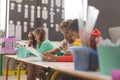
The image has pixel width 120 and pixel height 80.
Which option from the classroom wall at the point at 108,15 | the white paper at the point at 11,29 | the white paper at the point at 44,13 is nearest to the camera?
the classroom wall at the point at 108,15

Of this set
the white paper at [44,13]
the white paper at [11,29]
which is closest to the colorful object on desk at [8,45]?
the white paper at [11,29]

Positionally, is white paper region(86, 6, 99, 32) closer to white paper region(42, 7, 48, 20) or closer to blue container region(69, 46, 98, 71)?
blue container region(69, 46, 98, 71)

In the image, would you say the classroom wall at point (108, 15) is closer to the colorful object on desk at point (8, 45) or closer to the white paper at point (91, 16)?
the white paper at point (91, 16)

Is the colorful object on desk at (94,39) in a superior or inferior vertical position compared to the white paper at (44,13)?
inferior

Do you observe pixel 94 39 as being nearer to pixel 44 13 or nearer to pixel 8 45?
pixel 8 45

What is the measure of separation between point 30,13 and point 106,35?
458 cm

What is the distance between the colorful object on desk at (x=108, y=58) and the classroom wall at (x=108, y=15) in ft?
3.26

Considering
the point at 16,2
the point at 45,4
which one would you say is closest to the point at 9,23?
the point at 16,2

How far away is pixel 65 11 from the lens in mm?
6762

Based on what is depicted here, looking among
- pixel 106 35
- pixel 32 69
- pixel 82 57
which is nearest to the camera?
pixel 82 57

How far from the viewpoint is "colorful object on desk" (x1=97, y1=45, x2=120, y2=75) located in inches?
43.2

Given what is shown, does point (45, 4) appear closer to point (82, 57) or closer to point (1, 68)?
point (1, 68)

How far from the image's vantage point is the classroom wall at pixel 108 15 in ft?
7.08

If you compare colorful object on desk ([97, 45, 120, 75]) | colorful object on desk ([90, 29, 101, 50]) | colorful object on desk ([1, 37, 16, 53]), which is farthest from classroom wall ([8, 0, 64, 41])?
colorful object on desk ([97, 45, 120, 75])
